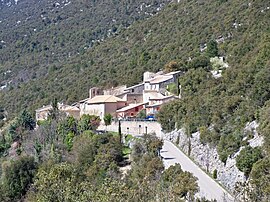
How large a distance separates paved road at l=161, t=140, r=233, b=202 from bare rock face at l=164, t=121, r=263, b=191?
1.05 feet

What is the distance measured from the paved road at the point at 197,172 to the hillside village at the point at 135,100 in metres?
8.81

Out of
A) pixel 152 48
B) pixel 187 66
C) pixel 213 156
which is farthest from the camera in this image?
pixel 152 48

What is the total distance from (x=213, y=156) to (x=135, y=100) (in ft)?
71.4

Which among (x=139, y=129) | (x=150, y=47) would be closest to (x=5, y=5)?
(x=150, y=47)

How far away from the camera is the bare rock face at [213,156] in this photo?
22797mm

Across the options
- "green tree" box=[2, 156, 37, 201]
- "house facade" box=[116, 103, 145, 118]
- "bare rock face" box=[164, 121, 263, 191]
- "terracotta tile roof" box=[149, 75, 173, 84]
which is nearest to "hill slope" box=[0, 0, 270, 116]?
"terracotta tile roof" box=[149, 75, 173, 84]

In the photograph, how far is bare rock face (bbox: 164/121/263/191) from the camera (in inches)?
898

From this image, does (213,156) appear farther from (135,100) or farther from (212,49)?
(135,100)

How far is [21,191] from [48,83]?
35.5m

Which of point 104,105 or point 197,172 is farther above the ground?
point 104,105

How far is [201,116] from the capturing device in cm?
2934

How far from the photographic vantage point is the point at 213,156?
Answer: 26.0 metres

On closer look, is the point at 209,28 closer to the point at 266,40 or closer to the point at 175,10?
the point at 175,10

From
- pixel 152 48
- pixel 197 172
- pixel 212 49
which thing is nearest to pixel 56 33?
pixel 152 48
